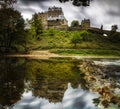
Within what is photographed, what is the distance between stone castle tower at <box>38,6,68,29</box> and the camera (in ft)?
516

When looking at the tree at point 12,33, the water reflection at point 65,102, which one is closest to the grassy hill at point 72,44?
the tree at point 12,33

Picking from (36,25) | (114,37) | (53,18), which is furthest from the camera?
(53,18)

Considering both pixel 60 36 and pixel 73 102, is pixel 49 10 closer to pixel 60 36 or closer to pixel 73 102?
pixel 60 36

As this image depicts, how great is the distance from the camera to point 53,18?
16362 centimetres

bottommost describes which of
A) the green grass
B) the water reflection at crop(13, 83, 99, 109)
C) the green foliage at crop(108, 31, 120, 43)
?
the green grass

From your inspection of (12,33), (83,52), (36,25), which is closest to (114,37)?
(36,25)

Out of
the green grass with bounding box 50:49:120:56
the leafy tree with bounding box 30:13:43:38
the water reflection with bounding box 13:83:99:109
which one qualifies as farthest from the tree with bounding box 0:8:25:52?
the water reflection with bounding box 13:83:99:109

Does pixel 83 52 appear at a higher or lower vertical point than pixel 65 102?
lower

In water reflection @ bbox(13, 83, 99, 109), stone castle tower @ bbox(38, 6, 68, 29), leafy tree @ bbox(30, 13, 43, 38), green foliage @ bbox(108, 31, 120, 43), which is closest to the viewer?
water reflection @ bbox(13, 83, 99, 109)

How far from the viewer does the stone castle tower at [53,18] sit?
157250mm

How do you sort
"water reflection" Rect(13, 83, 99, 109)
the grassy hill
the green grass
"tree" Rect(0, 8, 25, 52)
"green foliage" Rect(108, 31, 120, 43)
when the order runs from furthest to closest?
"green foliage" Rect(108, 31, 120, 43)
the grassy hill
the green grass
"tree" Rect(0, 8, 25, 52)
"water reflection" Rect(13, 83, 99, 109)

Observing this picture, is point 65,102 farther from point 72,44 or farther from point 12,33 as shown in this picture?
point 72,44

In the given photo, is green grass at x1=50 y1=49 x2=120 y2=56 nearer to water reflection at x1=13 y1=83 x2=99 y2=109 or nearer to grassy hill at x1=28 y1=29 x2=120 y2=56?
grassy hill at x1=28 y1=29 x2=120 y2=56

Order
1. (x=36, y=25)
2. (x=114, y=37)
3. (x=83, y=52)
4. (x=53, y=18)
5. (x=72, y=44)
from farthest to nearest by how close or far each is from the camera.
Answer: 1. (x=53, y=18)
2. (x=114, y=37)
3. (x=36, y=25)
4. (x=72, y=44)
5. (x=83, y=52)
